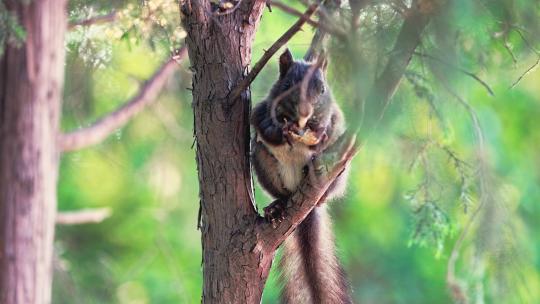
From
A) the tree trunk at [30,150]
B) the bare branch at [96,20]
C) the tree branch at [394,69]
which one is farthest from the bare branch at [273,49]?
the tree trunk at [30,150]

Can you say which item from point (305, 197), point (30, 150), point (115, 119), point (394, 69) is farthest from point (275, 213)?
point (115, 119)

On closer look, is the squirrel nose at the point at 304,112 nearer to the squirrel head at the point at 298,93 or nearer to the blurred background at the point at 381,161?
the squirrel head at the point at 298,93

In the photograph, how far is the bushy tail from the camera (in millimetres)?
3064

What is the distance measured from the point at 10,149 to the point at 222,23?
72.5 inches

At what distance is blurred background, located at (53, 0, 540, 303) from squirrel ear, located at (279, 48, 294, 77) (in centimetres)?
18

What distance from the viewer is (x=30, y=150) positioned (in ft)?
14.1

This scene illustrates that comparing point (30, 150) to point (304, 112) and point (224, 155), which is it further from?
point (304, 112)

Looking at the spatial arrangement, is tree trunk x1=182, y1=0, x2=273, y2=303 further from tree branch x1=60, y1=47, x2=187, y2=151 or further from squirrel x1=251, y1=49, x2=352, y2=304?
tree branch x1=60, y1=47, x2=187, y2=151

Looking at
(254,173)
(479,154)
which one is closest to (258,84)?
(254,173)

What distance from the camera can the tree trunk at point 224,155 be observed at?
274cm

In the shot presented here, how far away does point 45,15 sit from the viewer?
172 inches

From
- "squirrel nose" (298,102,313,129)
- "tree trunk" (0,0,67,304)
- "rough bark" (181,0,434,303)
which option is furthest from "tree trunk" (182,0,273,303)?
"tree trunk" (0,0,67,304)

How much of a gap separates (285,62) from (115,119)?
2.18 meters

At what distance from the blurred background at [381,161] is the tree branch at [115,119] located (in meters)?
0.09
